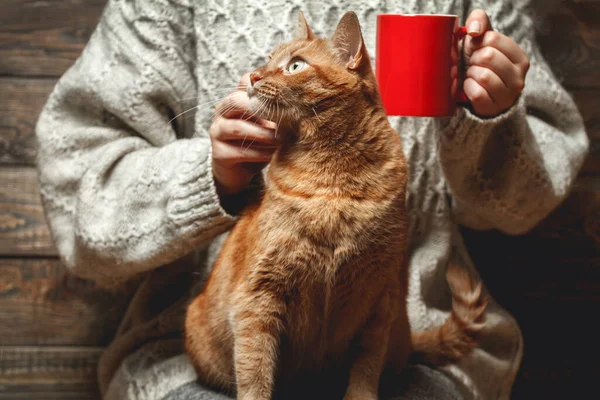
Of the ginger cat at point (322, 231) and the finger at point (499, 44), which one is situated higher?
the finger at point (499, 44)

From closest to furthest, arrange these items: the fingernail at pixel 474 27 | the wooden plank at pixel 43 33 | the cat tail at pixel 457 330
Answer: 1. the fingernail at pixel 474 27
2. the cat tail at pixel 457 330
3. the wooden plank at pixel 43 33

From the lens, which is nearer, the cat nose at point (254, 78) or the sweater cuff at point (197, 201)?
the cat nose at point (254, 78)

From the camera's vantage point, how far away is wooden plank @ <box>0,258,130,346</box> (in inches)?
57.4

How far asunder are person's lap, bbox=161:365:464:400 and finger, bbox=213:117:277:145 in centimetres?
33

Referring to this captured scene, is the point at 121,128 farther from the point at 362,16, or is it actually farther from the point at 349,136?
the point at 349,136

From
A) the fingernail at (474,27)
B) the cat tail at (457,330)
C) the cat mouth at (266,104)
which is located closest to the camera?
the cat mouth at (266,104)

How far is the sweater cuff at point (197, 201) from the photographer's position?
89cm

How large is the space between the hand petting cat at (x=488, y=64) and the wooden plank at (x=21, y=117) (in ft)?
2.98

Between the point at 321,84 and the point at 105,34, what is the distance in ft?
1.88

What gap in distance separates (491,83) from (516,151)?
22cm

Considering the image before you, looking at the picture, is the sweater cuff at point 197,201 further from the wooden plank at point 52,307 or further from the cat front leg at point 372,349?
the wooden plank at point 52,307

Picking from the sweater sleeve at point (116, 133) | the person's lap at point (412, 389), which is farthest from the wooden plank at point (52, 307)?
the person's lap at point (412, 389)

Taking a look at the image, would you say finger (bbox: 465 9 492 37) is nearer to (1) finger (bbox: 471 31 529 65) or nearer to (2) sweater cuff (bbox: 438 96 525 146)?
(1) finger (bbox: 471 31 529 65)

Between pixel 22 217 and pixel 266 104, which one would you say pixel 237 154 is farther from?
pixel 22 217
